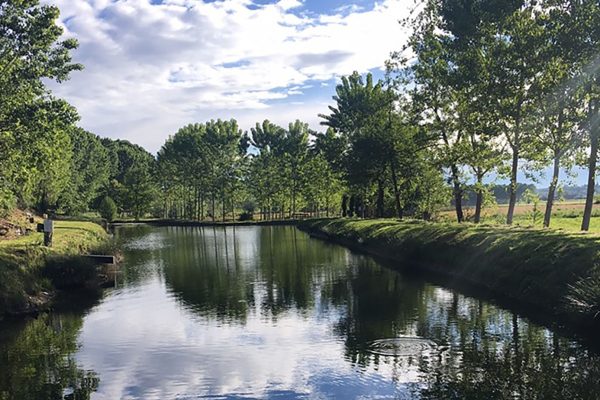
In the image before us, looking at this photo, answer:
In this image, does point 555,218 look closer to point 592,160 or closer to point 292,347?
point 592,160

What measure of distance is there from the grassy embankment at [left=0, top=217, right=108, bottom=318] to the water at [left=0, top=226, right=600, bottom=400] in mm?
1592

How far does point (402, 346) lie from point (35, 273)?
20655mm

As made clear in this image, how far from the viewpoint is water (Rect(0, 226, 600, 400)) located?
15211mm

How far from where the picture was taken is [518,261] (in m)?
26.5

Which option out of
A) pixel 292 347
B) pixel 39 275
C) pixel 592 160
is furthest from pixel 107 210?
pixel 292 347

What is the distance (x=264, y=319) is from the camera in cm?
2436

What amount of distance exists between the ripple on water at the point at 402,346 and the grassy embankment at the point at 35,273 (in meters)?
17.3

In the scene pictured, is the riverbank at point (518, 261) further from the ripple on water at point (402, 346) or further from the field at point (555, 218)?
the ripple on water at point (402, 346)

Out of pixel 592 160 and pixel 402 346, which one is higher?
pixel 592 160

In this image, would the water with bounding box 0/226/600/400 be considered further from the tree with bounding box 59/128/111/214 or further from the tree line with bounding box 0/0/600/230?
the tree with bounding box 59/128/111/214

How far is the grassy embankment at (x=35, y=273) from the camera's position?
2614 centimetres

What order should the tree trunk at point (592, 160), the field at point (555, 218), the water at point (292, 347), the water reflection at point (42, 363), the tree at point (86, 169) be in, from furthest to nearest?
the tree at point (86, 169) → the field at point (555, 218) → the tree trunk at point (592, 160) → the water reflection at point (42, 363) → the water at point (292, 347)

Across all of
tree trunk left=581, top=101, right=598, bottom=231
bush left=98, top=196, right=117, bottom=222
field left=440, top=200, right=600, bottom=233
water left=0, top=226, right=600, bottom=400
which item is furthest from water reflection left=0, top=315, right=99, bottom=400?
bush left=98, top=196, right=117, bottom=222

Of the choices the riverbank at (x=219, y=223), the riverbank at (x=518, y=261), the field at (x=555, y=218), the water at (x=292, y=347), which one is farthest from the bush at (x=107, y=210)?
the water at (x=292, y=347)
